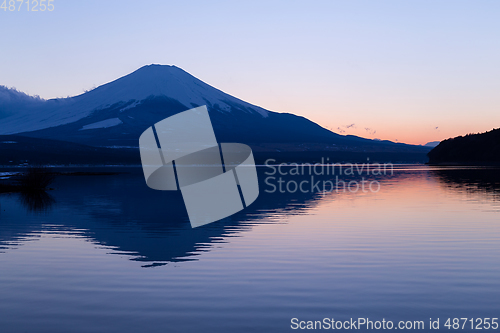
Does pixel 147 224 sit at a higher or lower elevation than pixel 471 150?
lower

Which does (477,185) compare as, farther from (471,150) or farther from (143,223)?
(471,150)

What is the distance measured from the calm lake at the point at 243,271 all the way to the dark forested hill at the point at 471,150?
447 feet

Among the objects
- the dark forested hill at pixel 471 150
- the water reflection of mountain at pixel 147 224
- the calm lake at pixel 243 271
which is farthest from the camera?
the dark forested hill at pixel 471 150

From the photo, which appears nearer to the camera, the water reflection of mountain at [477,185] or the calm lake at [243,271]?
the calm lake at [243,271]

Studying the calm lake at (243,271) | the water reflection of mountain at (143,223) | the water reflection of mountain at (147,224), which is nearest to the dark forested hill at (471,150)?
the water reflection of mountain at (143,223)

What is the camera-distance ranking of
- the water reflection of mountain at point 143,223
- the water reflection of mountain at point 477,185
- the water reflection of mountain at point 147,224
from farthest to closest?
1. the water reflection of mountain at point 477,185
2. the water reflection of mountain at point 143,223
3. the water reflection of mountain at point 147,224

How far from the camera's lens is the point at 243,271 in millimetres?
12609

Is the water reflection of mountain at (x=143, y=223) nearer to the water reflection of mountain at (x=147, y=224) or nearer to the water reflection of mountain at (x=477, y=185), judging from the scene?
the water reflection of mountain at (x=147, y=224)

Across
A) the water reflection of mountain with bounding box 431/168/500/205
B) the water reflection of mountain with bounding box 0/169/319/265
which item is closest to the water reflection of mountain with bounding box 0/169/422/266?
the water reflection of mountain with bounding box 0/169/319/265

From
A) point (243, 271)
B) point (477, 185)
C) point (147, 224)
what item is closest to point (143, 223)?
point (147, 224)

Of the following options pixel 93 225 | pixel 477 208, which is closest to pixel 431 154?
pixel 477 208

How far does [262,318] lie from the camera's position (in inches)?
353

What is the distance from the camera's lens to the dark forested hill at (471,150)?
147 meters

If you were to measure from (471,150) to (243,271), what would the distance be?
15712 centimetres
